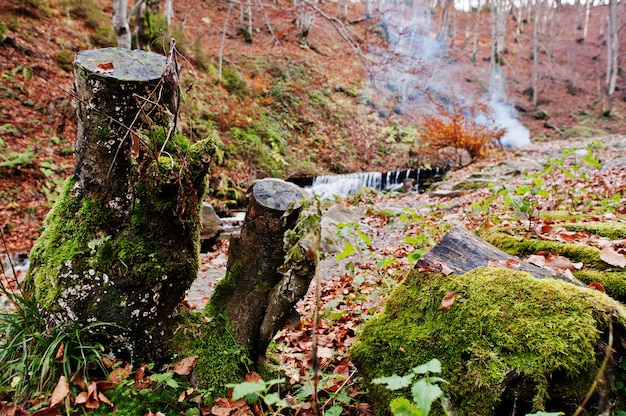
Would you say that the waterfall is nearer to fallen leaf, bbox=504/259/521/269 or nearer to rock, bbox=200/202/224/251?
rock, bbox=200/202/224/251

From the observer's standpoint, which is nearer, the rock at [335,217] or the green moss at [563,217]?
the green moss at [563,217]

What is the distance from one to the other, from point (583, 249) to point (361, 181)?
10772mm

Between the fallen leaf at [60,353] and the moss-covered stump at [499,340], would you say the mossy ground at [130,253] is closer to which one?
the fallen leaf at [60,353]

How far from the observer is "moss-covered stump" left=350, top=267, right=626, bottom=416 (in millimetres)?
1442

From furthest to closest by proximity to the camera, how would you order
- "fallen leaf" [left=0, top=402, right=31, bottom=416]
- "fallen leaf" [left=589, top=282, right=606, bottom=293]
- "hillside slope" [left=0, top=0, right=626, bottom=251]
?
1. "hillside slope" [left=0, top=0, right=626, bottom=251]
2. "fallen leaf" [left=589, top=282, right=606, bottom=293]
3. "fallen leaf" [left=0, top=402, right=31, bottom=416]

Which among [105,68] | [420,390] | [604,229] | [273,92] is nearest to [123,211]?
[105,68]

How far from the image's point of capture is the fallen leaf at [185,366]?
197 centimetres

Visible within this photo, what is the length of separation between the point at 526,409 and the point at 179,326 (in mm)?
1935

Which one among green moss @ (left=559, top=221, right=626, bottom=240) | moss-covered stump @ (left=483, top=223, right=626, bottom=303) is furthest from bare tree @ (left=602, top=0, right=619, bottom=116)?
moss-covered stump @ (left=483, top=223, right=626, bottom=303)

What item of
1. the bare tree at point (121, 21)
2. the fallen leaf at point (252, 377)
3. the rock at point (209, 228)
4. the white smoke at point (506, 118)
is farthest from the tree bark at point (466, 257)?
the white smoke at point (506, 118)

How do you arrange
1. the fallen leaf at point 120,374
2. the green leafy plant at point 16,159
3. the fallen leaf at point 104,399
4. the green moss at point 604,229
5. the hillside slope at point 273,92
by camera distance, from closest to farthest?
the fallen leaf at point 104,399 < the fallen leaf at point 120,374 < the green moss at point 604,229 < the green leafy plant at point 16,159 < the hillside slope at point 273,92

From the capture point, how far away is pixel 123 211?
205 cm

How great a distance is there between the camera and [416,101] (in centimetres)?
2130

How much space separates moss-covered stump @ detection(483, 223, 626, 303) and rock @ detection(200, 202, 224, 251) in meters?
5.16
